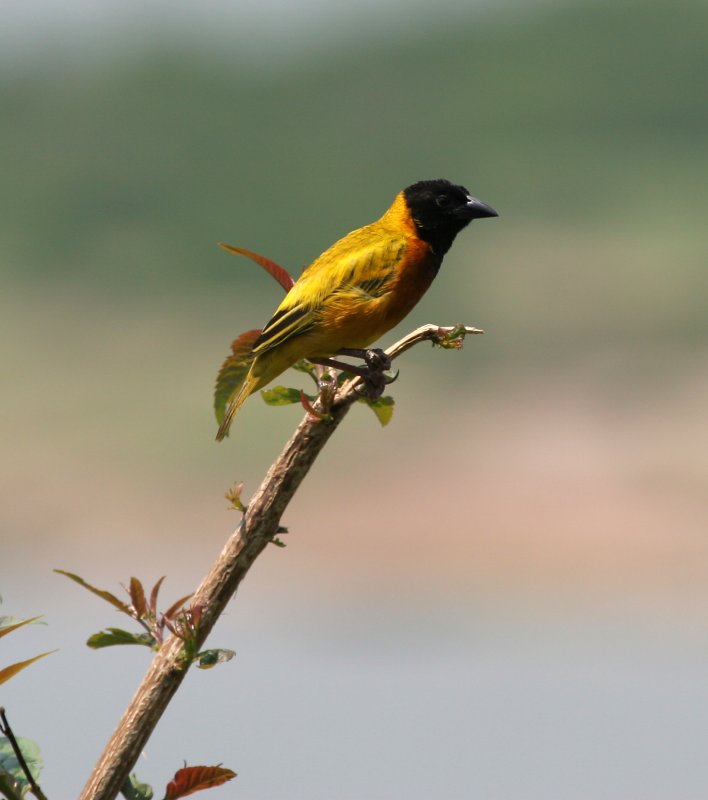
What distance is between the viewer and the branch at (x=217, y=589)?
1893 millimetres

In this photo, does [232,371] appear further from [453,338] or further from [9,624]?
[9,624]

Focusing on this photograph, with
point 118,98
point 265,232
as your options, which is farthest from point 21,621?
point 118,98

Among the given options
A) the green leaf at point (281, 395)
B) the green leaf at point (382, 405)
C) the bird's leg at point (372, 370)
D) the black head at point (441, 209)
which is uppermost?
the black head at point (441, 209)

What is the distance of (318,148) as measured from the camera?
83.3ft

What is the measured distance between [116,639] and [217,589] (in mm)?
155

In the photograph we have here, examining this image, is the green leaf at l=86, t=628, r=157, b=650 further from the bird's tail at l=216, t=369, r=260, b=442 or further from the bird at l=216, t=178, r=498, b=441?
the bird's tail at l=216, t=369, r=260, b=442

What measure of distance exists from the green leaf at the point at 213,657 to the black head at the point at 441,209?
2350 millimetres

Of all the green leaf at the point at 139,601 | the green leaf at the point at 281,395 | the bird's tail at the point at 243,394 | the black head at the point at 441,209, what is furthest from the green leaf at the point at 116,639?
the black head at the point at 441,209

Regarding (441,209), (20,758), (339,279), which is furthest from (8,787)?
(441,209)

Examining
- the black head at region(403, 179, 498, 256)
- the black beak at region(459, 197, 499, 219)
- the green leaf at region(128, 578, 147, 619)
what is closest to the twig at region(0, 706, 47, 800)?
the green leaf at region(128, 578, 147, 619)

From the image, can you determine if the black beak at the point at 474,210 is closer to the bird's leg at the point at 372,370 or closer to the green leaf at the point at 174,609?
the bird's leg at the point at 372,370

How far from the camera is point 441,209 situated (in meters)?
4.40

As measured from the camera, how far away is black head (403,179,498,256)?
14.0 ft

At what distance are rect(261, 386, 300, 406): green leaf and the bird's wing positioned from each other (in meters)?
0.52
